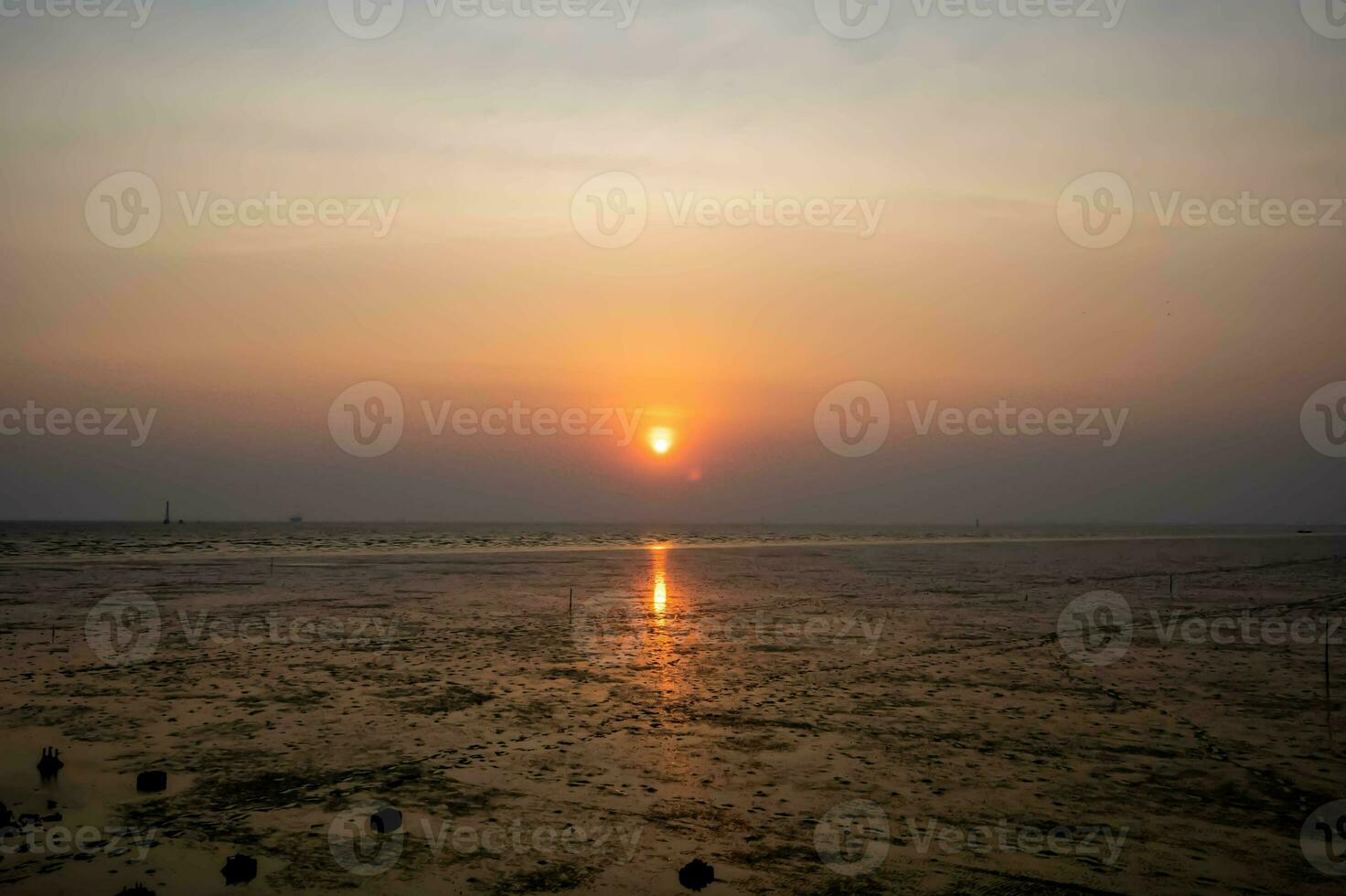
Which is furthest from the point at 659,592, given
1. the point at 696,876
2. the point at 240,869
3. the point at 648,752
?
the point at 240,869

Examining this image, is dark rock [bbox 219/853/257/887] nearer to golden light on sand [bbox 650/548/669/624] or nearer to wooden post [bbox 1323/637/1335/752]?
wooden post [bbox 1323/637/1335/752]

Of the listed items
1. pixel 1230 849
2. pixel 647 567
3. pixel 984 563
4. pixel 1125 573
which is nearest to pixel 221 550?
pixel 647 567

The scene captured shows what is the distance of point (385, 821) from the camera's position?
31.4ft

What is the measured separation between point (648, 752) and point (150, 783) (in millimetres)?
6131

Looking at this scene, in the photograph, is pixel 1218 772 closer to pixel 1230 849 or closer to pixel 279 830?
pixel 1230 849

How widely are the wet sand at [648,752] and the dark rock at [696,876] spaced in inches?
5.0

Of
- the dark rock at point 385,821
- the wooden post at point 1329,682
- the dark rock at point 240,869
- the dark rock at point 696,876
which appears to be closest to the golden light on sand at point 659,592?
the wooden post at point 1329,682

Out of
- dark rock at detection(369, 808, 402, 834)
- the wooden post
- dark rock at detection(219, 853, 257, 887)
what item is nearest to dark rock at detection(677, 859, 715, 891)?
dark rock at detection(369, 808, 402, 834)

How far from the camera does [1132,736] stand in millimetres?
13602

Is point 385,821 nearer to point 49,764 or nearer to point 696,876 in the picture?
point 696,876

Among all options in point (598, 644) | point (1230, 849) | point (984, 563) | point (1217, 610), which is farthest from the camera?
point (984, 563)

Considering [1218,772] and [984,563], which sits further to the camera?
[984,563]

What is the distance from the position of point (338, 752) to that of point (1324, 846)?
11.8m

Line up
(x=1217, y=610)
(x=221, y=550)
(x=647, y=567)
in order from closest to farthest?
(x=1217, y=610), (x=647, y=567), (x=221, y=550)
